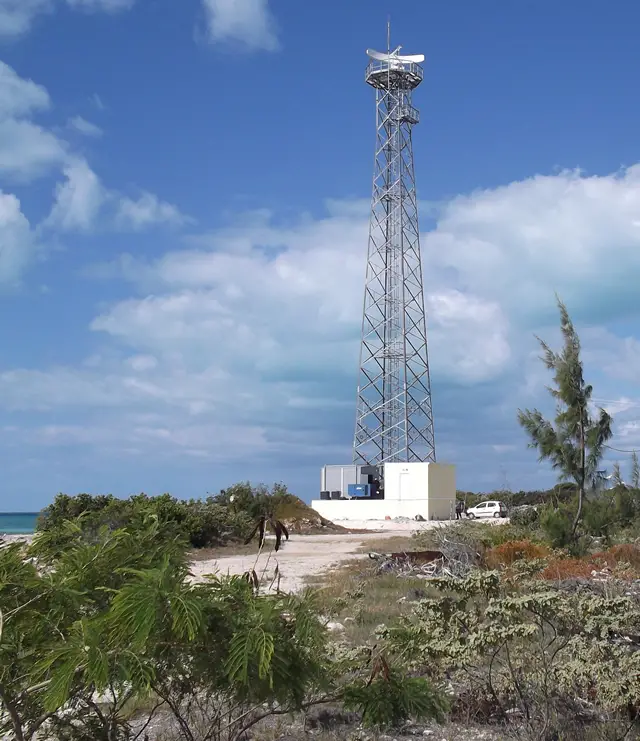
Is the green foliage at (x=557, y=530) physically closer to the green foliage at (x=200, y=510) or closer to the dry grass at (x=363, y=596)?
the dry grass at (x=363, y=596)

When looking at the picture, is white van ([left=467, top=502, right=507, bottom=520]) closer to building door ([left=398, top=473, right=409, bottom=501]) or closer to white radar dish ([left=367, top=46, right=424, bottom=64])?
building door ([left=398, top=473, right=409, bottom=501])

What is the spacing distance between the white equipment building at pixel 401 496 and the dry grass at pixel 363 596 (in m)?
27.1

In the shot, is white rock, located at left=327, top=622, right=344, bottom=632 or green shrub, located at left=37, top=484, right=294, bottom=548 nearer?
white rock, located at left=327, top=622, right=344, bottom=632

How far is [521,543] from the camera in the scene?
53.8ft

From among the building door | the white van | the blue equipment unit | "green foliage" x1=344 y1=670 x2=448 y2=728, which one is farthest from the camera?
the blue equipment unit

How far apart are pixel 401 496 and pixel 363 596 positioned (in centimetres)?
3605

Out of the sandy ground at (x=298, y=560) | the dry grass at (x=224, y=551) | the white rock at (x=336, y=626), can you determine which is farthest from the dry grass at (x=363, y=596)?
the dry grass at (x=224, y=551)

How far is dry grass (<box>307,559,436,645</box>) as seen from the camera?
30.3 feet

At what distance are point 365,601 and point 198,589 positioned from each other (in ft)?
28.5

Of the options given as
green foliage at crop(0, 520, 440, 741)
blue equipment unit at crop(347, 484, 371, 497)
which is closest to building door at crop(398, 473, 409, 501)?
blue equipment unit at crop(347, 484, 371, 497)

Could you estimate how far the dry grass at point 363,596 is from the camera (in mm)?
9234

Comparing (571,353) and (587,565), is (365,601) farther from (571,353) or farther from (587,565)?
(571,353)

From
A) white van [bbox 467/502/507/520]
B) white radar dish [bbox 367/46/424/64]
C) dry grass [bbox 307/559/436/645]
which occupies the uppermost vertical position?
white radar dish [bbox 367/46/424/64]

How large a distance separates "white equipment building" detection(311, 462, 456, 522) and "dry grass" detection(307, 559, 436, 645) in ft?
88.9
